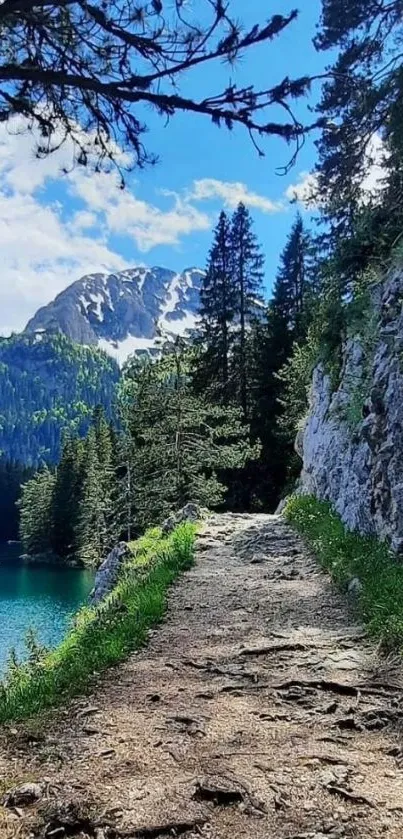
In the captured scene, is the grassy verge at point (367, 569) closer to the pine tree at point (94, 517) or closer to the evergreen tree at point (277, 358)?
the evergreen tree at point (277, 358)

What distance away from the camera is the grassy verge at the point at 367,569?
18.4 feet

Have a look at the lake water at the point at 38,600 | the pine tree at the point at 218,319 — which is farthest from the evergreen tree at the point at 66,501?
the pine tree at the point at 218,319

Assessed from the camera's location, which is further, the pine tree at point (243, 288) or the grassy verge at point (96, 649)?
the pine tree at point (243, 288)

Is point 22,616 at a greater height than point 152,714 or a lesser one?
lesser

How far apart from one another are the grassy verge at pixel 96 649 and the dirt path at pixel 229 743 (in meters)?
0.22

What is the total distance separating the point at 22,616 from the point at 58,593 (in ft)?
31.5

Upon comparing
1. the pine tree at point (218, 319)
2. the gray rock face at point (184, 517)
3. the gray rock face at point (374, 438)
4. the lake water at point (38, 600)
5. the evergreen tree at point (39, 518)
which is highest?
the pine tree at point (218, 319)

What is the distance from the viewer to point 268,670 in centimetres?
515

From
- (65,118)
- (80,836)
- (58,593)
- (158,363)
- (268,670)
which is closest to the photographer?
(80,836)

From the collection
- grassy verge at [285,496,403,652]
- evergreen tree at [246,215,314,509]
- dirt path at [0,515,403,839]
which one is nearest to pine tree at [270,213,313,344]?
evergreen tree at [246,215,314,509]

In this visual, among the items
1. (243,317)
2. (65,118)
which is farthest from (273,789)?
(243,317)

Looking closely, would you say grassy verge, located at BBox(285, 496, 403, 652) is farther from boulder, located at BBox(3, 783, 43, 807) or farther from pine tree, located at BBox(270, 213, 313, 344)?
pine tree, located at BBox(270, 213, 313, 344)

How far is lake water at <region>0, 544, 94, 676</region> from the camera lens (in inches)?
930

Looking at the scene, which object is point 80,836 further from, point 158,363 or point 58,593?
point 58,593
